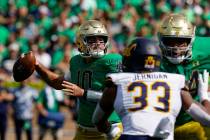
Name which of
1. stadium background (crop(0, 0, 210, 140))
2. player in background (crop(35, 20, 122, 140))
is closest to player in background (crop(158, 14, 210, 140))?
player in background (crop(35, 20, 122, 140))

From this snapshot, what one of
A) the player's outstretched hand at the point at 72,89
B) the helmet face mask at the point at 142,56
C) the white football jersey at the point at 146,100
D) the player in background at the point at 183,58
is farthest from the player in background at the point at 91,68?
the white football jersey at the point at 146,100

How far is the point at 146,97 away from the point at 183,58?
120 centimetres

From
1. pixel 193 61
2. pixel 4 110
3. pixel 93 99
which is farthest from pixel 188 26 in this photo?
pixel 4 110

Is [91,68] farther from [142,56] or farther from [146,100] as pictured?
[146,100]

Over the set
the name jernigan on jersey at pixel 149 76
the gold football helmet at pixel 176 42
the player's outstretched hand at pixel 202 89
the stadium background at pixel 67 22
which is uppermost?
the gold football helmet at pixel 176 42

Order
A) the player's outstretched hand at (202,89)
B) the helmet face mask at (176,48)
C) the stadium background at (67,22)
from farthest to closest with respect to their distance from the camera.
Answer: the stadium background at (67,22) < the helmet face mask at (176,48) < the player's outstretched hand at (202,89)

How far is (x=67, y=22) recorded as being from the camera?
15.7 metres

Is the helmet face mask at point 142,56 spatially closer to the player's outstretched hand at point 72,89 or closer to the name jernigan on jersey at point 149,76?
the name jernigan on jersey at point 149,76

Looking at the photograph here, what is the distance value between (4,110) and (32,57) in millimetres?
→ 5734

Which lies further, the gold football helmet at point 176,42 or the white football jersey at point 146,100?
the gold football helmet at point 176,42

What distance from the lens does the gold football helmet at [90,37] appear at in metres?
6.73

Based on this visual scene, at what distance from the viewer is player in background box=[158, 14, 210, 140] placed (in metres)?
6.08

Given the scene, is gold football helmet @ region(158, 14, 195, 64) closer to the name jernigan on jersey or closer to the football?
the name jernigan on jersey

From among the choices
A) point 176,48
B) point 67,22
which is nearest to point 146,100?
point 176,48
